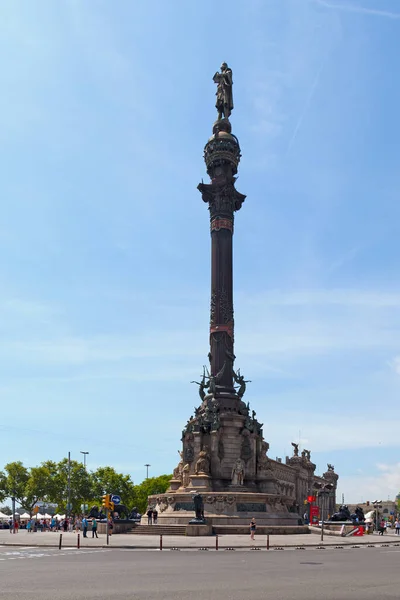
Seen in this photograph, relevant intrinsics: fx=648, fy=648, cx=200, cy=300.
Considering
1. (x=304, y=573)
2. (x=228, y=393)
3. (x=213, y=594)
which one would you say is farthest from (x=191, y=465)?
(x=213, y=594)

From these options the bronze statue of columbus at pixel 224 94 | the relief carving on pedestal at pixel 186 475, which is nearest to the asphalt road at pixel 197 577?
the relief carving on pedestal at pixel 186 475

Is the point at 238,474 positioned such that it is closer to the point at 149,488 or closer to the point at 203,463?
the point at 203,463

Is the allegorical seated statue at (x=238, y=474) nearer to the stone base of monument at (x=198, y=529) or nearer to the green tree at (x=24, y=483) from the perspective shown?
the stone base of monument at (x=198, y=529)

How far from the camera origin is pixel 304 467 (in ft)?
499

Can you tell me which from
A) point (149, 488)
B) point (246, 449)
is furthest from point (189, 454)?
point (149, 488)

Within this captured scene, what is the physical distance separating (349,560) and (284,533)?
22.9 meters

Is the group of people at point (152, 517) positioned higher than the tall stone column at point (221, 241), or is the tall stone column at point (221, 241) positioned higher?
the tall stone column at point (221, 241)

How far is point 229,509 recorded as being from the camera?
173ft

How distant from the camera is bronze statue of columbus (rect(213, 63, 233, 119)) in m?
74.1

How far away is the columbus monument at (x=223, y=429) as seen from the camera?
53156 mm

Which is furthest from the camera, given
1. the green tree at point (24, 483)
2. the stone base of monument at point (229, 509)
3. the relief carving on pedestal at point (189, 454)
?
the green tree at point (24, 483)

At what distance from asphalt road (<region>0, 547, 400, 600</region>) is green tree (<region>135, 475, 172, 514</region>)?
9929cm

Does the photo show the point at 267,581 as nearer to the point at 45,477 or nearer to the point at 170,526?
the point at 170,526

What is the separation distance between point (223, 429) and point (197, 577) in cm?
4079
